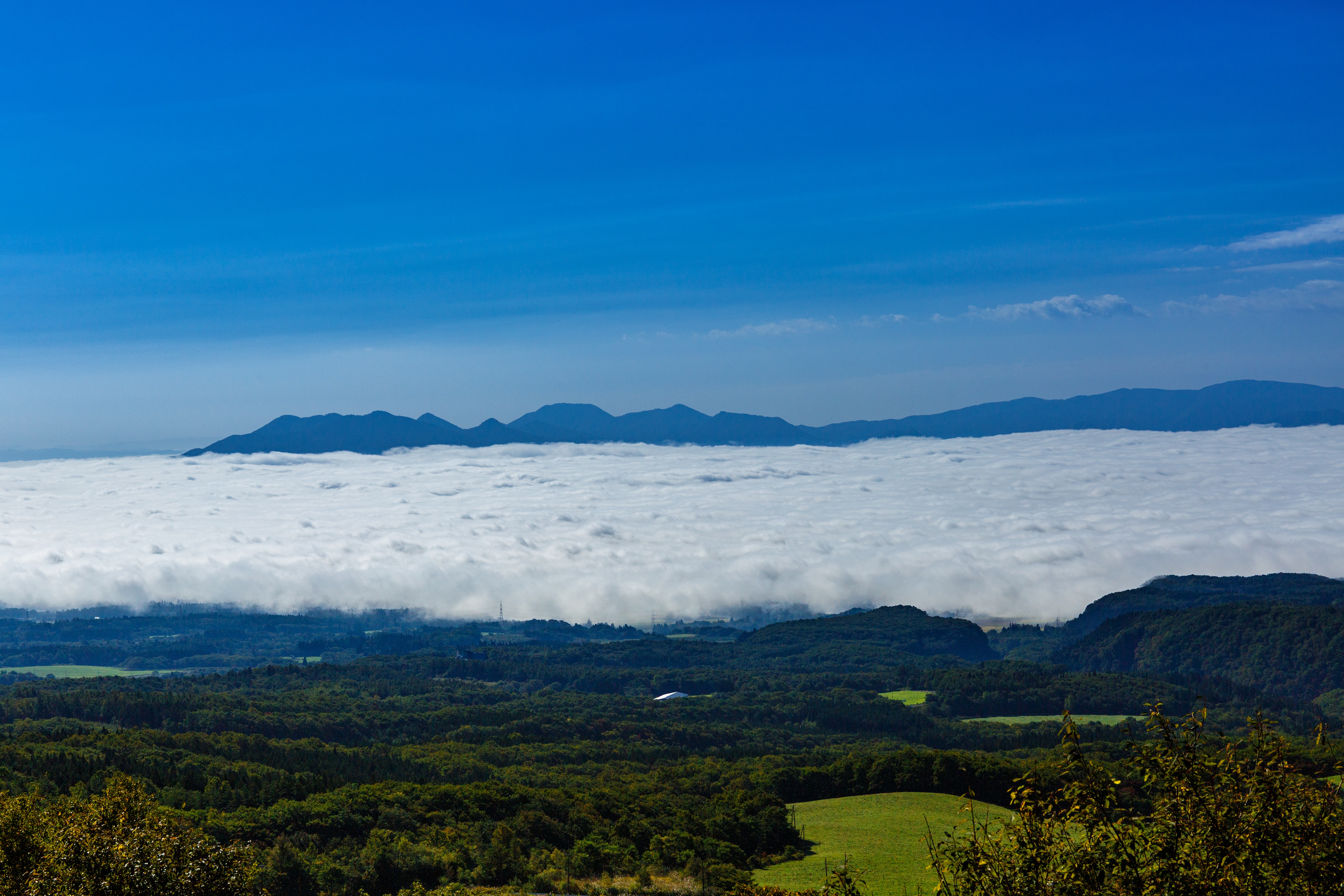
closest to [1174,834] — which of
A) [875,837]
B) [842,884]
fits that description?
[842,884]

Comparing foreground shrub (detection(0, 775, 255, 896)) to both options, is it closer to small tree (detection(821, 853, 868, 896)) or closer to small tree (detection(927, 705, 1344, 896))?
small tree (detection(821, 853, 868, 896))

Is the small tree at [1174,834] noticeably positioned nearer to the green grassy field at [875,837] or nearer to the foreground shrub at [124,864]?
the foreground shrub at [124,864]

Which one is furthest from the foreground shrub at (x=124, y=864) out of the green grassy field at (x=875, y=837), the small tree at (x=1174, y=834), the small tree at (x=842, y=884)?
the green grassy field at (x=875, y=837)

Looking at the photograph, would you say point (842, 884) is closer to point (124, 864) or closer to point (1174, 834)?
point (1174, 834)

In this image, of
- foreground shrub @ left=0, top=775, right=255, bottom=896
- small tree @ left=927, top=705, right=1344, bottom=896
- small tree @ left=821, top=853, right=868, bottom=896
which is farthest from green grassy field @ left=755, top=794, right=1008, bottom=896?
small tree @ left=927, top=705, right=1344, bottom=896

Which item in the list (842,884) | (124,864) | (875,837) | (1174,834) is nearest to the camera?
(1174,834)

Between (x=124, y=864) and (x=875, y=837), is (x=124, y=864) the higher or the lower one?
the higher one
